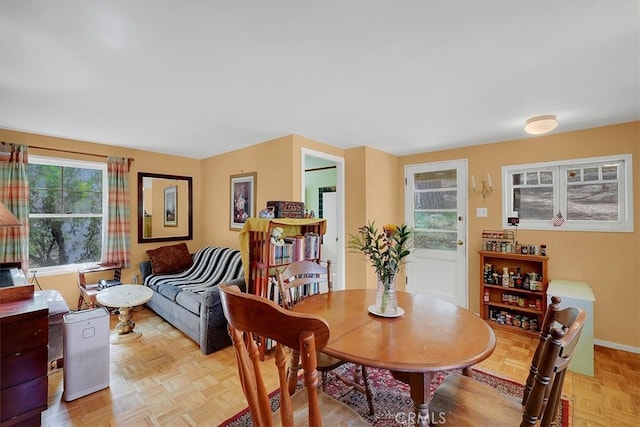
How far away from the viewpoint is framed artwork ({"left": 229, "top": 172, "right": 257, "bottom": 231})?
12.2ft

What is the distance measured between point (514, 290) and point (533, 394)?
9.39ft

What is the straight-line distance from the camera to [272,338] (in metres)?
0.79

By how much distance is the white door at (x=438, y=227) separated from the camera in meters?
3.78

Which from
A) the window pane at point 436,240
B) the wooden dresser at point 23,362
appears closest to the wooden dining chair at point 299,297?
the wooden dresser at point 23,362

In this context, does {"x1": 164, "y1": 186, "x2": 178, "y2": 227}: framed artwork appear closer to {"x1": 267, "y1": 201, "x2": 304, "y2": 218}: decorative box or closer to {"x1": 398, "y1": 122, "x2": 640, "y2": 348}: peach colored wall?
{"x1": 267, "y1": 201, "x2": 304, "y2": 218}: decorative box

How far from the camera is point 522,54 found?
1.64 m

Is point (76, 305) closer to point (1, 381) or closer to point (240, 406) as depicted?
point (1, 381)

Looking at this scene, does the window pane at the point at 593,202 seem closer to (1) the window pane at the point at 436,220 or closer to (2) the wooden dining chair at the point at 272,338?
(1) the window pane at the point at 436,220

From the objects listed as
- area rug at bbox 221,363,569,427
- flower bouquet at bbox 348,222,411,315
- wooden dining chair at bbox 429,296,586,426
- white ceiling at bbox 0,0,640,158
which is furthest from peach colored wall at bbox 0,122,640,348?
wooden dining chair at bbox 429,296,586,426

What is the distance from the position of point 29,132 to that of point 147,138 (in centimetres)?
125

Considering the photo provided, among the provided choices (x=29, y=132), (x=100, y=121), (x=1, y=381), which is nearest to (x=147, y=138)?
(x=100, y=121)

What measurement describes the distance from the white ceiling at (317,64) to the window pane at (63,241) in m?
1.23

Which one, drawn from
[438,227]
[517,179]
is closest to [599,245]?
[517,179]

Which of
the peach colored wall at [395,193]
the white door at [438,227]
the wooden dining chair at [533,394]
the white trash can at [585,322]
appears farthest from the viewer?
the white door at [438,227]
